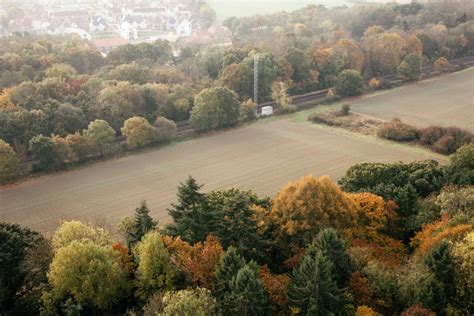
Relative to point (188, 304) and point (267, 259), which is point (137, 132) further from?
point (188, 304)

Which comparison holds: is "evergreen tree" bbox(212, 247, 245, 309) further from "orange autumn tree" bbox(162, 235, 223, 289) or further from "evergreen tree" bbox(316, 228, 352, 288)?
"evergreen tree" bbox(316, 228, 352, 288)

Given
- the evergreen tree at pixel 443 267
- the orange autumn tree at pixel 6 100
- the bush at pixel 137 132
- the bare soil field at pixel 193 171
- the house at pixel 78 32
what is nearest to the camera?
the evergreen tree at pixel 443 267

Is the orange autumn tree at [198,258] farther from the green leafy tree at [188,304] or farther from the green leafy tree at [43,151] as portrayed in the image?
the green leafy tree at [43,151]

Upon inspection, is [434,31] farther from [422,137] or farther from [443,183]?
[443,183]

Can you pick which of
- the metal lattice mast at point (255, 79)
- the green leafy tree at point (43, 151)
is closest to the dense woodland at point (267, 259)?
the green leafy tree at point (43, 151)

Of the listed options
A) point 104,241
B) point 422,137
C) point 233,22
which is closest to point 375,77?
point 422,137

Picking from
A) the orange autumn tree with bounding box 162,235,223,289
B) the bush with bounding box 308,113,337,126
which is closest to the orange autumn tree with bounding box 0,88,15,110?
the orange autumn tree with bounding box 162,235,223,289
